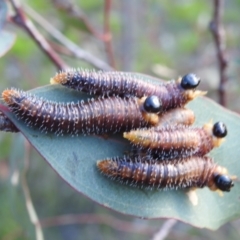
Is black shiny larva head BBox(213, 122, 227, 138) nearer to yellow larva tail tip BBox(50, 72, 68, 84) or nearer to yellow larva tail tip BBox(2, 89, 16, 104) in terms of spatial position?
yellow larva tail tip BBox(50, 72, 68, 84)

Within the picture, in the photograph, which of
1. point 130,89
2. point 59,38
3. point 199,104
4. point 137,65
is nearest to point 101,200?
point 130,89

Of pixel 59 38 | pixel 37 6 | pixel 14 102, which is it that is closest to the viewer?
pixel 14 102

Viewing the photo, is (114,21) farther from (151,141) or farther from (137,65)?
(151,141)

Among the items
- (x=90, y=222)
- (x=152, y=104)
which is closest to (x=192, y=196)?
(x=152, y=104)

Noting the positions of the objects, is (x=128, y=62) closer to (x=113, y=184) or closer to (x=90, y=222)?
(x=90, y=222)

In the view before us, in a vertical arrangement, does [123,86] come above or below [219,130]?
above
